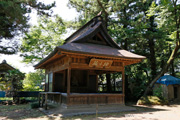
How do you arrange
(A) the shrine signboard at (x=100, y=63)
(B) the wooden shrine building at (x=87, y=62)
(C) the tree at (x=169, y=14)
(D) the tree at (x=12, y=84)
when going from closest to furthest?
(B) the wooden shrine building at (x=87, y=62)
(A) the shrine signboard at (x=100, y=63)
(C) the tree at (x=169, y=14)
(D) the tree at (x=12, y=84)

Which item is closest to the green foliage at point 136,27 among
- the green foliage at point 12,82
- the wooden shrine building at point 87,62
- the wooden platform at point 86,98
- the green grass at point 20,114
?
the wooden shrine building at point 87,62

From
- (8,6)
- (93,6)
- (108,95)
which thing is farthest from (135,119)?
(93,6)

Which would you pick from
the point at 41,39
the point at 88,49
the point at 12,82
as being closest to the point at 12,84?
the point at 12,82

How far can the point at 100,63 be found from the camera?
8992mm

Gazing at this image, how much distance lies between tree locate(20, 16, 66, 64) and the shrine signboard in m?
7.49

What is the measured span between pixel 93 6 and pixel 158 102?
1177 cm

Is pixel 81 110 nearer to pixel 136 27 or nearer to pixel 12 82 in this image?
pixel 12 82

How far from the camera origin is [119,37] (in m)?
15.3

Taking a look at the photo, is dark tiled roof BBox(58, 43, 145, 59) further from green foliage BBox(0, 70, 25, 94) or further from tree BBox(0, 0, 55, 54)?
green foliage BBox(0, 70, 25, 94)

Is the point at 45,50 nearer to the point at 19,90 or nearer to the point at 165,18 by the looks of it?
the point at 19,90

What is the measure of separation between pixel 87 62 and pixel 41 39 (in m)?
8.92

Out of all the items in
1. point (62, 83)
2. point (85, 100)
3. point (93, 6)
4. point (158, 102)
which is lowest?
point (158, 102)

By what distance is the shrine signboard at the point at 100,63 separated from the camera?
8.67 meters

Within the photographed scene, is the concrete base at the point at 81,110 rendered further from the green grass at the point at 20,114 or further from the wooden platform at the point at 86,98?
the green grass at the point at 20,114
